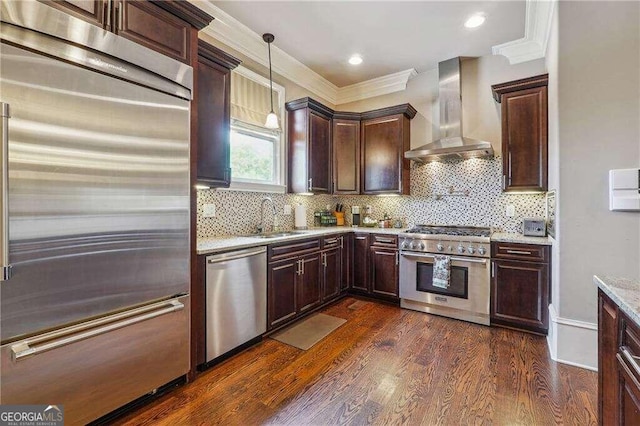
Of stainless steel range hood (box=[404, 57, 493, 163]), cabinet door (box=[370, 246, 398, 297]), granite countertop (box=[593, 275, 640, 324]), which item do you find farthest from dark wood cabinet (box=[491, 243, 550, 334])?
granite countertop (box=[593, 275, 640, 324])

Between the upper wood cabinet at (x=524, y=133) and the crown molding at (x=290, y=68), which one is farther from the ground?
the crown molding at (x=290, y=68)

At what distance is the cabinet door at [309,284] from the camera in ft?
10.4

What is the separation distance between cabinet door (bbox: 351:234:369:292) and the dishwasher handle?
1609 mm

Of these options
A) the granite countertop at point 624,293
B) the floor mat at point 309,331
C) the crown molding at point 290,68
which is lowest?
the floor mat at point 309,331

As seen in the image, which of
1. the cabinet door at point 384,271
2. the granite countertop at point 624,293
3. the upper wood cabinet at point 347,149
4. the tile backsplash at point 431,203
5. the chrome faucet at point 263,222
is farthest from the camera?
the upper wood cabinet at point 347,149

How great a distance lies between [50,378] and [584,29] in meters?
4.06

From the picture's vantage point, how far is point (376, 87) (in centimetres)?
443

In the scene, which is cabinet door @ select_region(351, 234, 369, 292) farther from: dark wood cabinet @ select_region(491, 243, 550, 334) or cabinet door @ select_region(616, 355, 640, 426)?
cabinet door @ select_region(616, 355, 640, 426)

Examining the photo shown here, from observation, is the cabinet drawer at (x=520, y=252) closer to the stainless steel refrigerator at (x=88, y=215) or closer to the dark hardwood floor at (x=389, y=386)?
the dark hardwood floor at (x=389, y=386)

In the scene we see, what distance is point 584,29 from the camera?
89.2 inches

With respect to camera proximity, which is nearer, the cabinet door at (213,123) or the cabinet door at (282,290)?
the cabinet door at (213,123)

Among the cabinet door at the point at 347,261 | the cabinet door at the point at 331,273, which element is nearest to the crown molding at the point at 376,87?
the cabinet door at the point at 347,261

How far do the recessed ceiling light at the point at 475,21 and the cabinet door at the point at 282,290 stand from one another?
295cm

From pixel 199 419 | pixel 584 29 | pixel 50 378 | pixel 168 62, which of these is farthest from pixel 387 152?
pixel 50 378
